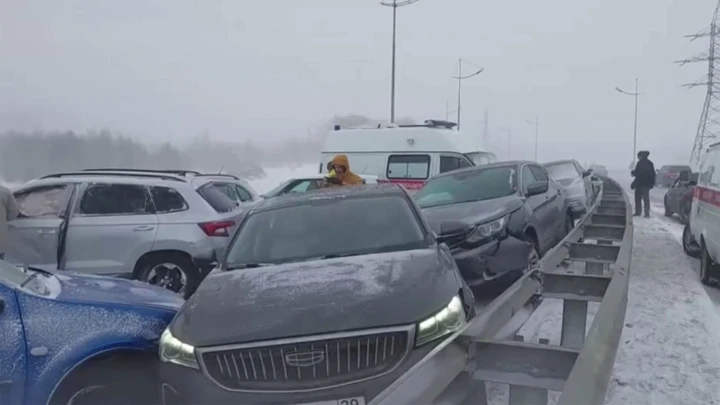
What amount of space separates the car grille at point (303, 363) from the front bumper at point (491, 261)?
153 inches

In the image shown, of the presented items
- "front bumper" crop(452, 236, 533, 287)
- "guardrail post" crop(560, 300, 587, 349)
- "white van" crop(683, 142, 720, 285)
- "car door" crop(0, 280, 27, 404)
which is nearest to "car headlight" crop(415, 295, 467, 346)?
"guardrail post" crop(560, 300, 587, 349)

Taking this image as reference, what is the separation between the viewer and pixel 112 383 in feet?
12.8

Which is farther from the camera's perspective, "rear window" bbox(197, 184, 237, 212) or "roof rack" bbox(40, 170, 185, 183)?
"roof rack" bbox(40, 170, 185, 183)

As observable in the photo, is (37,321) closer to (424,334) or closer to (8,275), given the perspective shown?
(8,275)

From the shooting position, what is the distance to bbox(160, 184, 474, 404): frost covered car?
Result: 3.52 meters

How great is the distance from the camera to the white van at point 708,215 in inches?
317

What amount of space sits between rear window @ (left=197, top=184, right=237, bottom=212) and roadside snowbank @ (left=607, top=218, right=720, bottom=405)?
17.2ft

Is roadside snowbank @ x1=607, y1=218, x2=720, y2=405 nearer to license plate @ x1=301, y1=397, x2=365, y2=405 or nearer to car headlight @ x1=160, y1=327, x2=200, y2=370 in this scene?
license plate @ x1=301, y1=397, x2=365, y2=405

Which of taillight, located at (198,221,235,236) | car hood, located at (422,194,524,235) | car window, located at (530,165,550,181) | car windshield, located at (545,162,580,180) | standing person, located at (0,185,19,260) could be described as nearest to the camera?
standing person, located at (0,185,19,260)

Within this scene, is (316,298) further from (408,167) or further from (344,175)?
(408,167)

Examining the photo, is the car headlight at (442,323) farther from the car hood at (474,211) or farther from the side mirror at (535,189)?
the side mirror at (535,189)

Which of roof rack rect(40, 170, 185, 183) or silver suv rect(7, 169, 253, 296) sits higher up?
roof rack rect(40, 170, 185, 183)

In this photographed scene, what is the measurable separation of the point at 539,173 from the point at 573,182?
5.69 meters

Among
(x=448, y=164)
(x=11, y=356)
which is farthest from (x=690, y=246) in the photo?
(x=11, y=356)
